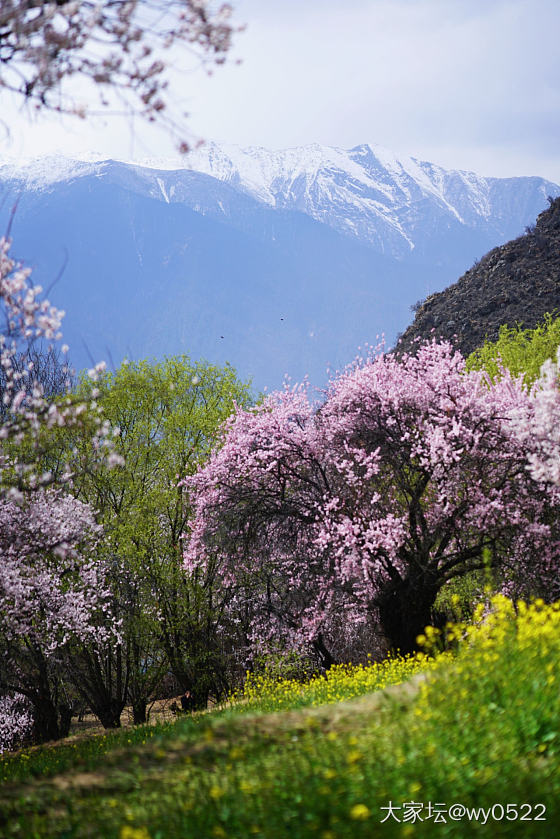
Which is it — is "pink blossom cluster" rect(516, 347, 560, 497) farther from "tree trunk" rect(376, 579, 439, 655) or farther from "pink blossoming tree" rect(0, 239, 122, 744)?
"pink blossoming tree" rect(0, 239, 122, 744)

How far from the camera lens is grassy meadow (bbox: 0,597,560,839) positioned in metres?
4.04

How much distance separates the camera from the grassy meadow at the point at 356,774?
404cm

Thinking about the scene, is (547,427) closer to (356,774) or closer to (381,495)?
(381,495)

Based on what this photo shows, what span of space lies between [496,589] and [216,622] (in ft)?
30.3

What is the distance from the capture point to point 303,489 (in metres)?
16.4

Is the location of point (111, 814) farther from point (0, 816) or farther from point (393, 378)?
point (393, 378)

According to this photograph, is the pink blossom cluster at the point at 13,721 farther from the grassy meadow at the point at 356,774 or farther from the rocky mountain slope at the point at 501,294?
the rocky mountain slope at the point at 501,294

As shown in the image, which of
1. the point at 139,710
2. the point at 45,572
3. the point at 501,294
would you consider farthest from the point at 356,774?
the point at 501,294

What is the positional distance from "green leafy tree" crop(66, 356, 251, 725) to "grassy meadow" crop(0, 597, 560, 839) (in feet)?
43.8

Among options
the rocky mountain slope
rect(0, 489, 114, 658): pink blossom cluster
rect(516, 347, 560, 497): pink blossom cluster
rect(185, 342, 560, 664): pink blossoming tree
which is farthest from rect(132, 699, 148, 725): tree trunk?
the rocky mountain slope

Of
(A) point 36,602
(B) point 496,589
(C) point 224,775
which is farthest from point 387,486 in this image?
(C) point 224,775

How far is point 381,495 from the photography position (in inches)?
622

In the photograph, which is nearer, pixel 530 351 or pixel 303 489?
pixel 303 489

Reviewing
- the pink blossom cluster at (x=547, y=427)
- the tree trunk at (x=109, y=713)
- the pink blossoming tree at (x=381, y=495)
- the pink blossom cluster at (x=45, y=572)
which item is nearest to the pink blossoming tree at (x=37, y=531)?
the pink blossom cluster at (x=45, y=572)
